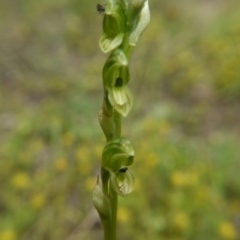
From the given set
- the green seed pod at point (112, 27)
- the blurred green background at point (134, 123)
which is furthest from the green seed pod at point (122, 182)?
the blurred green background at point (134, 123)

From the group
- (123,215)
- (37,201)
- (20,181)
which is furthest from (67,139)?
(123,215)

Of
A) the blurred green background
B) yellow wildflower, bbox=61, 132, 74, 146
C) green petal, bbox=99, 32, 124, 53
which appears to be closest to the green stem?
green petal, bbox=99, 32, 124, 53

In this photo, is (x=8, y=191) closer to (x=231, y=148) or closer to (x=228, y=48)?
(x=231, y=148)

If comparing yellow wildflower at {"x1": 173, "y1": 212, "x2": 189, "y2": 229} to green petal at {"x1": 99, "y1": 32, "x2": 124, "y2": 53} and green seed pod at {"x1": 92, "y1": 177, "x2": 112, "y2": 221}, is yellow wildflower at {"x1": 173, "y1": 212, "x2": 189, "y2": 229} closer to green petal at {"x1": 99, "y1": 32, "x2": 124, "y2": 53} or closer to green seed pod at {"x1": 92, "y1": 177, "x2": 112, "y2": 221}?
green seed pod at {"x1": 92, "y1": 177, "x2": 112, "y2": 221}

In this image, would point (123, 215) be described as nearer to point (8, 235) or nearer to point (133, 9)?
point (8, 235)

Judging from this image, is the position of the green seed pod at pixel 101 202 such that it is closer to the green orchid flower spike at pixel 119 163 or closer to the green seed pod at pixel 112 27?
the green orchid flower spike at pixel 119 163

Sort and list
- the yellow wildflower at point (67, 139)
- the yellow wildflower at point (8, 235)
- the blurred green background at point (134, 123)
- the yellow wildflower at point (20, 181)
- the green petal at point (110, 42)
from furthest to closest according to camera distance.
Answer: the yellow wildflower at point (67, 139) < the yellow wildflower at point (20, 181) < the blurred green background at point (134, 123) < the yellow wildflower at point (8, 235) < the green petal at point (110, 42)

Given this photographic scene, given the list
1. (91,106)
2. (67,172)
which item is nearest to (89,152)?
(67,172)
